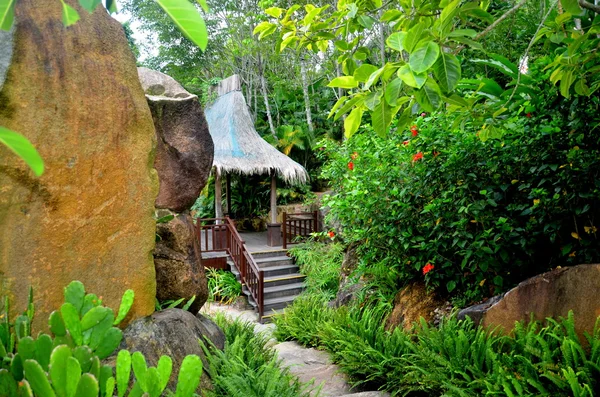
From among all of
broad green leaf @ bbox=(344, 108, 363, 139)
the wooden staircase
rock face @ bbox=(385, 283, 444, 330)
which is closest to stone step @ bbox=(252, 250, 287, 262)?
the wooden staircase

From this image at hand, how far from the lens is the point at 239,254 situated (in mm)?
9367

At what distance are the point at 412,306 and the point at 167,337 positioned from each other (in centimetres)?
271

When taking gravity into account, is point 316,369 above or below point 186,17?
below

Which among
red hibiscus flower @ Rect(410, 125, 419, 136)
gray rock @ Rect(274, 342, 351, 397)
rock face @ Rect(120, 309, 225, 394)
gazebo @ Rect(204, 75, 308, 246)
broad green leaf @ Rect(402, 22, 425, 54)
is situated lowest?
gray rock @ Rect(274, 342, 351, 397)

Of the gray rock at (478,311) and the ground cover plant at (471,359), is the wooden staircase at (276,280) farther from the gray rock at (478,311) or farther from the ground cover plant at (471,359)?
the gray rock at (478,311)

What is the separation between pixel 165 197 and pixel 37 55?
155 centimetres

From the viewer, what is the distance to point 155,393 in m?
1.45

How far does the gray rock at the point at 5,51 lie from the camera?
7.36 feet

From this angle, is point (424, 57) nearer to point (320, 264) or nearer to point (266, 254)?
point (320, 264)

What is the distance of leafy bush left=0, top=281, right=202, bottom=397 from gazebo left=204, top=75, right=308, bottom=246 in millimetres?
8994

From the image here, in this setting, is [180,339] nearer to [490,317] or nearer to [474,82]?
[490,317]

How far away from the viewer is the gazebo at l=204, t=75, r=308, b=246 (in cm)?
1088

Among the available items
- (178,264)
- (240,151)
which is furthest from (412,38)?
(240,151)

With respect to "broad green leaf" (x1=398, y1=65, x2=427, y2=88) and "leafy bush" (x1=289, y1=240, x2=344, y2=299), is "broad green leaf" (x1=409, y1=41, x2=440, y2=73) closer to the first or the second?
"broad green leaf" (x1=398, y1=65, x2=427, y2=88)
